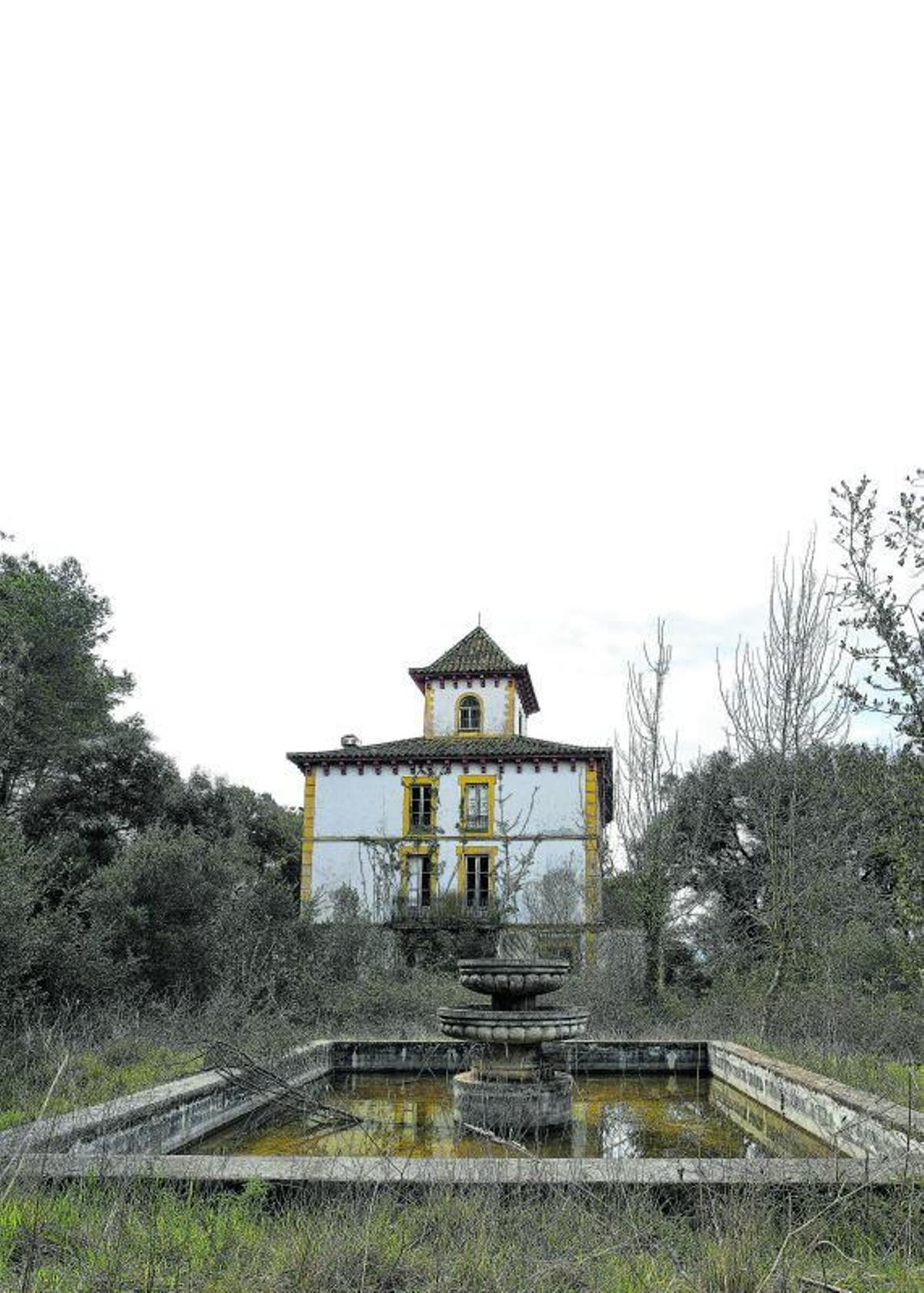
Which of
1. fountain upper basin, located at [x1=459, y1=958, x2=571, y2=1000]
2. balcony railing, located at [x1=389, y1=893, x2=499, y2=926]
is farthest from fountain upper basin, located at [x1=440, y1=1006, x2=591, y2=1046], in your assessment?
balcony railing, located at [x1=389, y1=893, x2=499, y2=926]

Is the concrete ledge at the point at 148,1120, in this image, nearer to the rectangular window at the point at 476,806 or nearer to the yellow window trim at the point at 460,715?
the rectangular window at the point at 476,806

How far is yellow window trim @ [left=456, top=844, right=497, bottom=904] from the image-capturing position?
104 feet

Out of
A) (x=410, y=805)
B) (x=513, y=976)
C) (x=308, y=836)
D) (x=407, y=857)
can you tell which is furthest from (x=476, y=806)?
(x=513, y=976)

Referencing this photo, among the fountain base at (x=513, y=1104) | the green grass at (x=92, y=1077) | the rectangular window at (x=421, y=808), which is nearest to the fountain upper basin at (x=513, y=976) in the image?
the fountain base at (x=513, y=1104)

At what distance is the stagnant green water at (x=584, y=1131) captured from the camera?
7.86 m

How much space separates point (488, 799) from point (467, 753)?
1.51 meters

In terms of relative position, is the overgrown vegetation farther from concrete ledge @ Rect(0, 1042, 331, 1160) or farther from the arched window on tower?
the arched window on tower

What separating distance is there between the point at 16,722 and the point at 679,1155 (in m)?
20.7

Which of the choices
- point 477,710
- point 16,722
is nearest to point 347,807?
point 477,710

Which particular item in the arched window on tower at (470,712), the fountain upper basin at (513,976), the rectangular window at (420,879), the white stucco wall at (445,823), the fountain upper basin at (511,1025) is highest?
the arched window on tower at (470,712)

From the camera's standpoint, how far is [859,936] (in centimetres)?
1928

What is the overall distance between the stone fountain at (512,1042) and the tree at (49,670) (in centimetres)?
1686

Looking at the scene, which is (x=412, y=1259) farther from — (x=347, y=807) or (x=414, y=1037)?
(x=347, y=807)

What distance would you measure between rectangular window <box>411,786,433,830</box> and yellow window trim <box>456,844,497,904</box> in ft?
3.95
